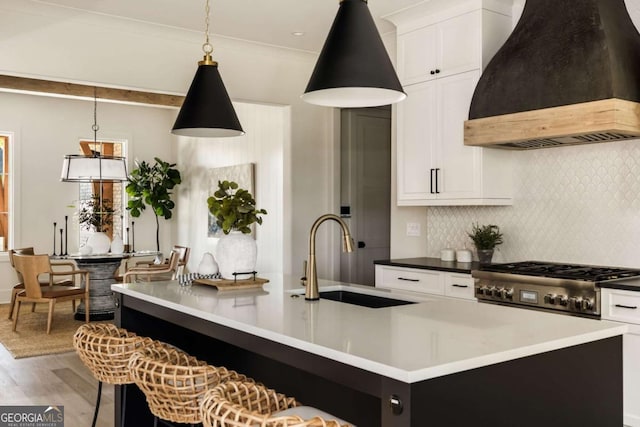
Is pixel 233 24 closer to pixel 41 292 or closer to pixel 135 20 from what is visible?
pixel 135 20

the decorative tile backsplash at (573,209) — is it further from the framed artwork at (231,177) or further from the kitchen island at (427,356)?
the framed artwork at (231,177)

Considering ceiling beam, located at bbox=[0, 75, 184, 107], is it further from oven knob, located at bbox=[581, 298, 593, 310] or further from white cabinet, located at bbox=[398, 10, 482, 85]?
oven knob, located at bbox=[581, 298, 593, 310]

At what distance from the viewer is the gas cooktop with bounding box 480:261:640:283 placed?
341 centimetres

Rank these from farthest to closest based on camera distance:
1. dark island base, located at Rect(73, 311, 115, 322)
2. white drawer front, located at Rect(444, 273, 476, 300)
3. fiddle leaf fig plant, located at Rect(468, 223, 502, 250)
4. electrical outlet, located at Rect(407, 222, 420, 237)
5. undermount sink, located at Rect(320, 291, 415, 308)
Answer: dark island base, located at Rect(73, 311, 115, 322)
electrical outlet, located at Rect(407, 222, 420, 237)
fiddle leaf fig plant, located at Rect(468, 223, 502, 250)
white drawer front, located at Rect(444, 273, 476, 300)
undermount sink, located at Rect(320, 291, 415, 308)

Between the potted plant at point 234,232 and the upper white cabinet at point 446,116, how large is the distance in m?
1.86

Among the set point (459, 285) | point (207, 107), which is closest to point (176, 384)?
point (207, 107)

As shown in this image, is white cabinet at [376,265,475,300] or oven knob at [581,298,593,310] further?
white cabinet at [376,265,475,300]

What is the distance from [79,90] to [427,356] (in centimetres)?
725

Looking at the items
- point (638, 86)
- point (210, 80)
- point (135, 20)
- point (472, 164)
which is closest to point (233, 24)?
point (135, 20)

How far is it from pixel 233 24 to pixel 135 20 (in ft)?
2.55

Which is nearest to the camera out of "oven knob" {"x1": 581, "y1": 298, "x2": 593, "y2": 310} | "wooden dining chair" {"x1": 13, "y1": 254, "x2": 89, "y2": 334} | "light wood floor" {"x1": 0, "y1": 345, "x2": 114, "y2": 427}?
"oven knob" {"x1": 581, "y1": 298, "x2": 593, "y2": 310}

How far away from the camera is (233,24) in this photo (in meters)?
5.01

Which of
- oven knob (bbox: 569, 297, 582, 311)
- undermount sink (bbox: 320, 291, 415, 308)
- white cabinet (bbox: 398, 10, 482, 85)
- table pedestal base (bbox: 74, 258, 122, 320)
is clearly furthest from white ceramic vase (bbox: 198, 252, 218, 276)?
table pedestal base (bbox: 74, 258, 122, 320)

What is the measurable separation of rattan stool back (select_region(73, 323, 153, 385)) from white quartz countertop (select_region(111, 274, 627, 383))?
8.7 inches
